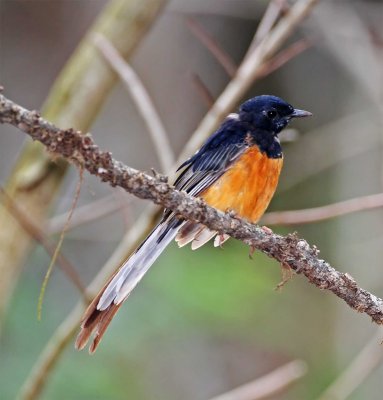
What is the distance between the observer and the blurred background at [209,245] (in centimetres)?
542

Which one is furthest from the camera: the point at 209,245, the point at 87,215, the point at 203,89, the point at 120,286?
the point at 209,245

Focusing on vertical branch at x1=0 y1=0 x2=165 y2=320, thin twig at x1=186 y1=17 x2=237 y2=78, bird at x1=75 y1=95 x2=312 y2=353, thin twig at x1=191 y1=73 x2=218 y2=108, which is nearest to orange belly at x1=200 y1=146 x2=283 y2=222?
bird at x1=75 y1=95 x2=312 y2=353

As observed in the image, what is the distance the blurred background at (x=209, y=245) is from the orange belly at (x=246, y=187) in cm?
79

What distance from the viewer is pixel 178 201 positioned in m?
2.22

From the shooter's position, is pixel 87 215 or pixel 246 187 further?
pixel 87 215

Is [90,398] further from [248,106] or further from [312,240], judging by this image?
[312,240]

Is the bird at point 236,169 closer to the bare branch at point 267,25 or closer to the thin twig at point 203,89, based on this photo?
the thin twig at point 203,89

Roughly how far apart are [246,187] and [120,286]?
2.83ft

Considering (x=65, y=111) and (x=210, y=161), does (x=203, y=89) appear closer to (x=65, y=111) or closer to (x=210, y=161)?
(x=210, y=161)

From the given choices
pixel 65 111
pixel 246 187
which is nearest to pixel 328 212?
pixel 246 187

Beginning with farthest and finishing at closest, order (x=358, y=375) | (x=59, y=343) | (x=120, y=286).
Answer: (x=358, y=375) < (x=59, y=343) < (x=120, y=286)

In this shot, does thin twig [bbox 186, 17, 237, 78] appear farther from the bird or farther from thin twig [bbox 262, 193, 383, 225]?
thin twig [bbox 262, 193, 383, 225]

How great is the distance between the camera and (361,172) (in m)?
6.27

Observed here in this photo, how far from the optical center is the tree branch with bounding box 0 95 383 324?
1.92 metres
